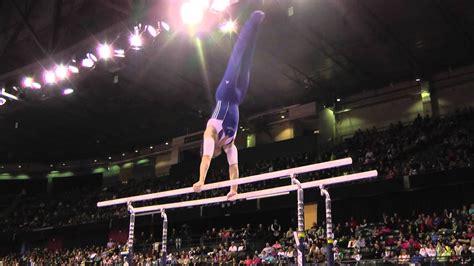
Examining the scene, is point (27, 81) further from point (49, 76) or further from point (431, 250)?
point (431, 250)

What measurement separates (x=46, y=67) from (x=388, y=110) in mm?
16949

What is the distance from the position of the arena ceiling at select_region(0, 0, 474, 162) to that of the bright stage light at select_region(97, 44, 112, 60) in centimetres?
28

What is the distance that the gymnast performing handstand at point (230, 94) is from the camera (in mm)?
6312

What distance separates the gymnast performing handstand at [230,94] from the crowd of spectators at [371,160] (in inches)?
486

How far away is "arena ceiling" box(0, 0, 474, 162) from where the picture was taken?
1402 cm

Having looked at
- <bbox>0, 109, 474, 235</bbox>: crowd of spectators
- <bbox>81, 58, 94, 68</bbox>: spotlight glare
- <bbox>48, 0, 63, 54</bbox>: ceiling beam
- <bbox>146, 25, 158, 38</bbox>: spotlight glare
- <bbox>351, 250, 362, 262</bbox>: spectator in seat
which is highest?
<bbox>48, 0, 63, 54</bbox>: ceiling beam

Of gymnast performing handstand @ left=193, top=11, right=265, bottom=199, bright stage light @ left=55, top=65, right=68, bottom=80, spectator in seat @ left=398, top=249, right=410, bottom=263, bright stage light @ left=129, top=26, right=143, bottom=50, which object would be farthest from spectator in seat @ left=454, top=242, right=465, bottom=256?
bright stage light @ left=55, top=65, right=68, bottom=80

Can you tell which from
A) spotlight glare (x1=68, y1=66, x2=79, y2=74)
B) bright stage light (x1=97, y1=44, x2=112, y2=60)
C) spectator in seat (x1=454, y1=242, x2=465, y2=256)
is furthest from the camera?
spotlight glare (x1=68, y1=66, x2=79, y2=74)

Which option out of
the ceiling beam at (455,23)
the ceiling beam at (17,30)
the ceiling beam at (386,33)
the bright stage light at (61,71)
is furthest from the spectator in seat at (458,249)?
the ceiling beam at (17,30)

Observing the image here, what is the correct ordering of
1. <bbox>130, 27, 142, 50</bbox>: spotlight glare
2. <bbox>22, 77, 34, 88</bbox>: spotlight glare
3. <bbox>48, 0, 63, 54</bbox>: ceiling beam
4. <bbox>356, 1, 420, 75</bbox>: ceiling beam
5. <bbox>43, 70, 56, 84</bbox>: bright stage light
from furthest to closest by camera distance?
1. <bbox>356, 1, 420, 75</bbox>: ceiling beam
2. <bbox>22, 77, 34, 88</bbox>: spotlight glare
3. <bbox>43, 70, 56, 84</bbox>: bright stage light
4. <bbox>48, 0, 63, 54</bbox>: ceiling beam
5. <bbox>130, 27, 142, 50</bbox>: spotlight glare

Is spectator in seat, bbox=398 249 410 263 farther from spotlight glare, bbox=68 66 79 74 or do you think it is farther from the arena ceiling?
spotlight glare, bbox=68 66 79 74

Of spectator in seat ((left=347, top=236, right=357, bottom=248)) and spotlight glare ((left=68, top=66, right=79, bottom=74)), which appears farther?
spectator in seat ((left=347, top=236, right=357, bottom=248))

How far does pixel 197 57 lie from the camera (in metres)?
19.1

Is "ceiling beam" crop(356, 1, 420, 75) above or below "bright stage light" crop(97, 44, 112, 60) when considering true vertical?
above
